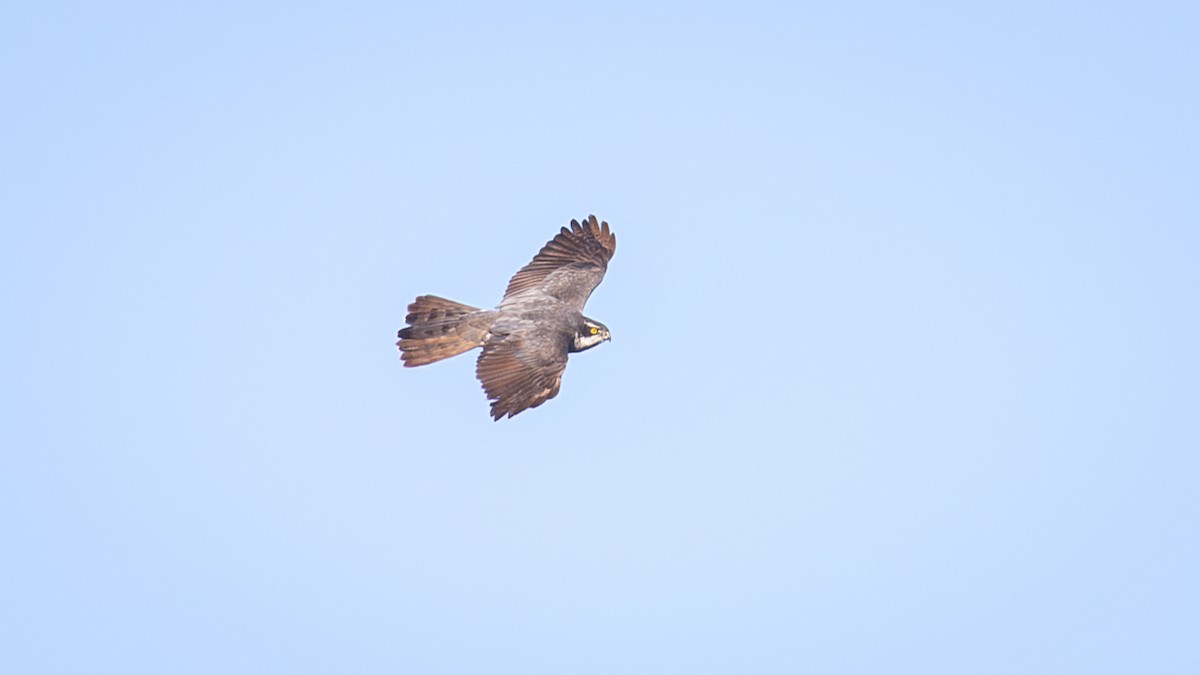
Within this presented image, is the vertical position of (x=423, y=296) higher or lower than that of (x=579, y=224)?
lower

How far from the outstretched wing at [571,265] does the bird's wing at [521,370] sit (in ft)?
7.79

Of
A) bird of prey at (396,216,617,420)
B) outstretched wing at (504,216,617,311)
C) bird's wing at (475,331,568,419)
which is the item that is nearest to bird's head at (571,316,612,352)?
bird of prey at (396,216,617,420)

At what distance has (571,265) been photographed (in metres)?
27.4

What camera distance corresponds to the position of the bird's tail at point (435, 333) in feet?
80.3

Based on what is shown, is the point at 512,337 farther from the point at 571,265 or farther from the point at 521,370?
the point at 571,265

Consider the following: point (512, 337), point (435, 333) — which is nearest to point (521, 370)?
point (512, 337)

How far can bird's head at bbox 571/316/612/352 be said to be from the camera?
985 inches

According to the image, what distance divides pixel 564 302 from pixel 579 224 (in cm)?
219

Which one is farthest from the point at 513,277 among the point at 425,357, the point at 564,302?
the point at 425,357

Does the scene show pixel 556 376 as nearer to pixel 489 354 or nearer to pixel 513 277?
pixel 489 354

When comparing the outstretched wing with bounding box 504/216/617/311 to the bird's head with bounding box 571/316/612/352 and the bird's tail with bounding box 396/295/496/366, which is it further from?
the bird's tail with bounding box 396/295/496/366

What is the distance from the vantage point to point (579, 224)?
27797 millimetres

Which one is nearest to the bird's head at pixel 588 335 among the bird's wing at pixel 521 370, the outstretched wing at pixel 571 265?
the bird's wing at pixel 521 370

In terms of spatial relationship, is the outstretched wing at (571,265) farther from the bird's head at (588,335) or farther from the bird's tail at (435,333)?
the bird's tail at (435,333)
